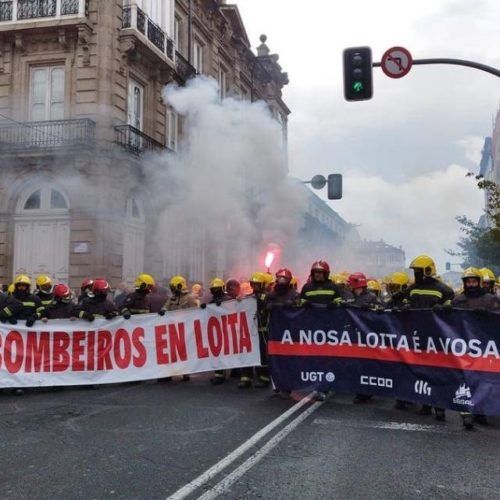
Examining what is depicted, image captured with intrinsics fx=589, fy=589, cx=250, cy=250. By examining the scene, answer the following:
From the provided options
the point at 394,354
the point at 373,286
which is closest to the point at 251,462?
the point at 394,354

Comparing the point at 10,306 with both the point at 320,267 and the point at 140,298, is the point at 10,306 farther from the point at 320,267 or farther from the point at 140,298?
the point at 320,267

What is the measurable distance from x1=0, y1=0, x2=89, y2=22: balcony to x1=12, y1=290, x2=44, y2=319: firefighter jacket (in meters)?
10.3

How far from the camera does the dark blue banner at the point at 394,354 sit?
561 centimetres

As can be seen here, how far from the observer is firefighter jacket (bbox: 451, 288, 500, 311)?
6.36 meters

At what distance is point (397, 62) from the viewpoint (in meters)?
9.44

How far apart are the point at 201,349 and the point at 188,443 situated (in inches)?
108

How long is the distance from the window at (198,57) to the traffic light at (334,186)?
9.19m

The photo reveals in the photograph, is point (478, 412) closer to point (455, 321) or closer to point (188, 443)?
point (455, 321)

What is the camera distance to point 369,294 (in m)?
8.49

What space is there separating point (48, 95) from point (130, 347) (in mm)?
11317

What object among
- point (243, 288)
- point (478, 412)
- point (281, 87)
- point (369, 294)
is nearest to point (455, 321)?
point (478, 412)

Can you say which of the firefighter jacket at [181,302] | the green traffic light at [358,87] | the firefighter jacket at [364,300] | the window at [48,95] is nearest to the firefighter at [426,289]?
the firefighter jacket at [364,300]

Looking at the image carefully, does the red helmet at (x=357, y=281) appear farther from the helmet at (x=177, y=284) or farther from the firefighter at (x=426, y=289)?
the helmet at (x=177, y=284)

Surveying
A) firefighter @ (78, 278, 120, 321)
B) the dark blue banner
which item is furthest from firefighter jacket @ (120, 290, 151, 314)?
the dark blue banner
